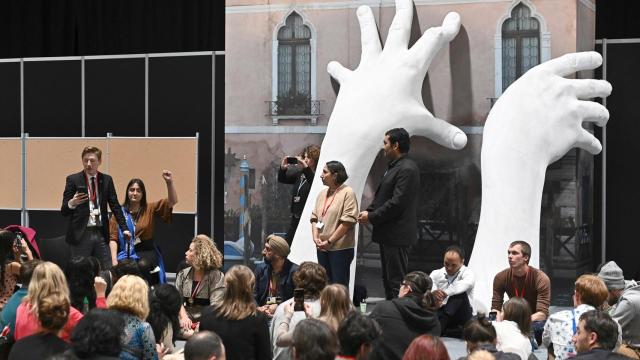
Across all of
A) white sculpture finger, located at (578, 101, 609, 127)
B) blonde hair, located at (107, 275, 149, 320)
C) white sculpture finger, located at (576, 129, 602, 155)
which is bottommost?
blonde hair, located at (107, 275, 149, 320)

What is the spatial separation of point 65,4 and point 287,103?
18.2ft

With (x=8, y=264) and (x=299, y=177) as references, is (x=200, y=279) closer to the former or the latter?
(x=8, y=264)

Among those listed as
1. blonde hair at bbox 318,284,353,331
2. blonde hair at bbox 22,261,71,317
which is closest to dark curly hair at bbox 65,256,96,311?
blonde hair at bbox 22,261,71,317

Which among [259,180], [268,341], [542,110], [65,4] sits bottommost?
[268,341]

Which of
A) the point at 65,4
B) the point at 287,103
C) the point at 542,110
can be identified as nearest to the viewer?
the point at 542,110

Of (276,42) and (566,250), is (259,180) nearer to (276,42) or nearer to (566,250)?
(276,42)

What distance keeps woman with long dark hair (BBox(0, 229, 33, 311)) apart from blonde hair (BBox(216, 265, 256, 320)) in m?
1.89

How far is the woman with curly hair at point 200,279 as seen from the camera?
6.44 m

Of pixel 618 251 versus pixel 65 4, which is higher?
pixel 65 4

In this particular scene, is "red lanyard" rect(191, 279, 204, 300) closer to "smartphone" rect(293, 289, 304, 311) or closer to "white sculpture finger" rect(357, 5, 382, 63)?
"smartphone" rect(293, 289, 304, 311)


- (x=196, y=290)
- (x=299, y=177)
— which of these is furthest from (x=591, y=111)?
(x=196, y=290)

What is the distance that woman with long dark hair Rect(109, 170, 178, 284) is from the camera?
294 inches

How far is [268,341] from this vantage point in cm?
468

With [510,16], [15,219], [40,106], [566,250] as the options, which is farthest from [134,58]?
[566,250]
